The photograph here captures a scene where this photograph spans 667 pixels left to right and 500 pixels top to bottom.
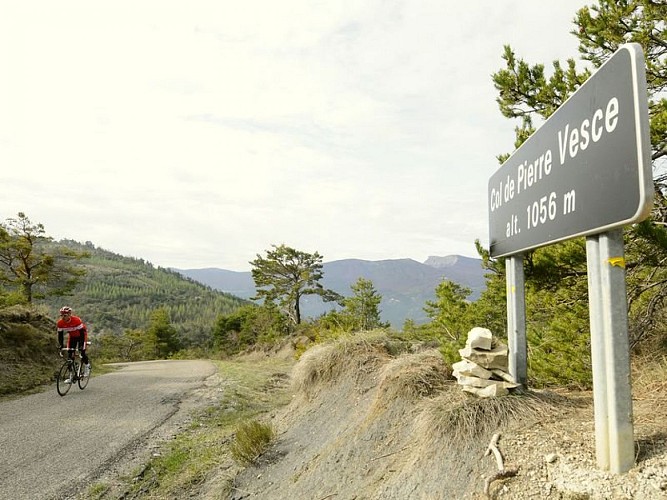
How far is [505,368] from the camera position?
3787 mm

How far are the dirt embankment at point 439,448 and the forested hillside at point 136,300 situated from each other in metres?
62.1

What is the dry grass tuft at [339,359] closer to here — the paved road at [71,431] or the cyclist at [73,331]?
the paved road at [71,431]

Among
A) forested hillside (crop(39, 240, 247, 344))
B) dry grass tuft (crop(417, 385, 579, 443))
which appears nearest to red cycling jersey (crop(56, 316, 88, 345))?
dry grass tuft (crop(417, 385, 579, 443))

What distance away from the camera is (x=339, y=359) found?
23.6 ft

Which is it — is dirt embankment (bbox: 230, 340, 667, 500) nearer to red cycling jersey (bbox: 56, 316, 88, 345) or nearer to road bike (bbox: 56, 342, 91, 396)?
road bike (bbox: 56, 342, 91, 396)

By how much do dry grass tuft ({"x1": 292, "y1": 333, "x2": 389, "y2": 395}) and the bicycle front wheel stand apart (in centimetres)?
590

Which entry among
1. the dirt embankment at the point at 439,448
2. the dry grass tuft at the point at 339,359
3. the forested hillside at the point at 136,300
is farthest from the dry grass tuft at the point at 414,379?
the forested hillside at the point at 136,300

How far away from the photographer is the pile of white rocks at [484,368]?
362cm

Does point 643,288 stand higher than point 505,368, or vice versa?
point 643,288

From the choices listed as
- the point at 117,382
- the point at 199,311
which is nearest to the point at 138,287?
the point at 199,311

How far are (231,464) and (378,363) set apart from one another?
8.20 ft

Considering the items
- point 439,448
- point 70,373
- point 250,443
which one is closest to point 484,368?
point 439,448

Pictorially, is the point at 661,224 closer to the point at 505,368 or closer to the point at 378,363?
the point at 505,368

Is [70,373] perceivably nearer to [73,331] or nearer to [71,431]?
[73,331]
